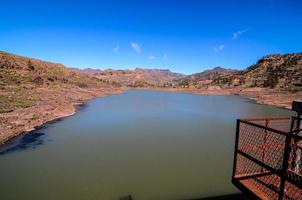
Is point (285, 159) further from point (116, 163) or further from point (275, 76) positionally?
point (275, 76)

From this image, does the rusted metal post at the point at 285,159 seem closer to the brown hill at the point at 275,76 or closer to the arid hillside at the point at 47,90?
the arid hillside at the point at 47,90

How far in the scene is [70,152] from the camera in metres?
22.6

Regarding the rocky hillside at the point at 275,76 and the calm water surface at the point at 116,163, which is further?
the rocky hillside at the point at 275,76

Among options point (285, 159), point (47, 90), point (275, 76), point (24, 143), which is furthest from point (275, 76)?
point (285, 159)

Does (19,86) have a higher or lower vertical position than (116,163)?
higher

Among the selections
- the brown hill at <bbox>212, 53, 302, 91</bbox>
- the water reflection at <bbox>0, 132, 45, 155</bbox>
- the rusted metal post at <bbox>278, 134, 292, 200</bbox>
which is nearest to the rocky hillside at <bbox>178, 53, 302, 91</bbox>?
the brown hill at <bbox>212, 53, 302, 91</bbox>

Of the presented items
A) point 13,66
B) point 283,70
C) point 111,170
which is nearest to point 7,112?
point 111,170

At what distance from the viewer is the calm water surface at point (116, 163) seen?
1517 centimetres

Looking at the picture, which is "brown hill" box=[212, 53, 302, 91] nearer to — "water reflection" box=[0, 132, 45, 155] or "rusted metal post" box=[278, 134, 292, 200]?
"water reflection" box=[0, 132, 45, 155]

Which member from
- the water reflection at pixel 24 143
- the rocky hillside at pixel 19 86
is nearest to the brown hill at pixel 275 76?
the rocky hillside at pixel 19 86

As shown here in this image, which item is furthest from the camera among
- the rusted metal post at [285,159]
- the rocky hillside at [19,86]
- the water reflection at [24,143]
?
the rocky hillside at [19,86]

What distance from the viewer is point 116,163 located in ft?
64.8

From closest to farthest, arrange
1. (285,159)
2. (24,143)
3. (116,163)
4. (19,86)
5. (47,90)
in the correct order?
(285,159) → (116,163) → (24,143) → (19,86) → (47,90)

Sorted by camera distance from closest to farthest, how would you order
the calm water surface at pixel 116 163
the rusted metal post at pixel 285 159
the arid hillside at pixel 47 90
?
1. the rusted metal post at pixel 285 159
2. the calm water surface at pixel 116 163
3. the arid hillside at pixel 47 90
